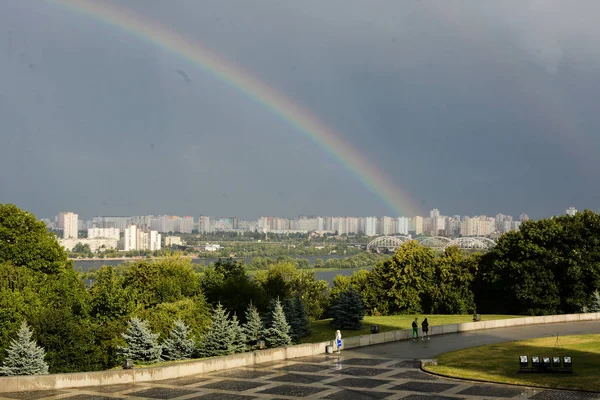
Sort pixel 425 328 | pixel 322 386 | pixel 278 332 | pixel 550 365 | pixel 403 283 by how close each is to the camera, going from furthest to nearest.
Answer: pixel 403 283 < pixel 425 328 < pixel 278 332 < pixel 550 365 < pixel 322 386

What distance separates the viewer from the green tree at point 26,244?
139 ft

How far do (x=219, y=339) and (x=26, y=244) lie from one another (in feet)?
57.2

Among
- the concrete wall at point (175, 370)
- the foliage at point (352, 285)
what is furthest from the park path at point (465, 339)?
the foliage at point (352, 285)

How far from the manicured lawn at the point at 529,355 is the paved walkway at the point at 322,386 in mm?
946

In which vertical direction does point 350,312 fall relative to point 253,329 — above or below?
above

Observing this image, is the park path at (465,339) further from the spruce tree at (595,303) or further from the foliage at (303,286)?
the foliage at (303,286)

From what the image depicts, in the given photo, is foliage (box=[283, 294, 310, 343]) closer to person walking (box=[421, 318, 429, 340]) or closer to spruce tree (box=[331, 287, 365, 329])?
spruce tree (box=[331, 287, 365, 329])

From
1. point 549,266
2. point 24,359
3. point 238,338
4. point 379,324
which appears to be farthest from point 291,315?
point 549,266

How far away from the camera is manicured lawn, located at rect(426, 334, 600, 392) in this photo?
75.8 ft

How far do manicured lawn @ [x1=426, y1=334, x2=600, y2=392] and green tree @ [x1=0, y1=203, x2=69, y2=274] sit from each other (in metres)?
27.2

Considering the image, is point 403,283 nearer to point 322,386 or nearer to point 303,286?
point 303,286

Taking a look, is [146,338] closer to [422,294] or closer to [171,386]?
[171,386]

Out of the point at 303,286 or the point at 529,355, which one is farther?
the point at 303,286

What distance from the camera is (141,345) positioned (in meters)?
32.5
